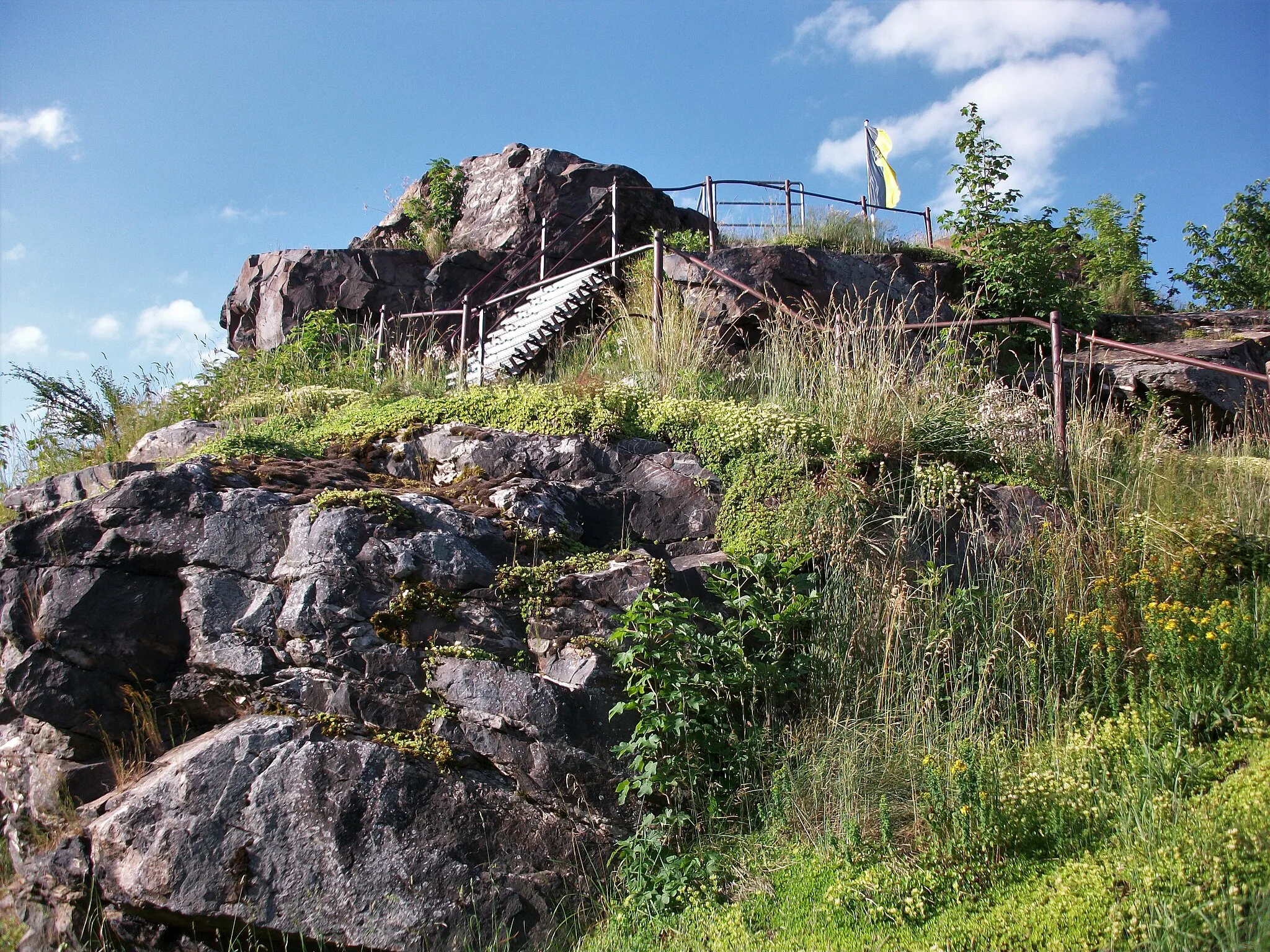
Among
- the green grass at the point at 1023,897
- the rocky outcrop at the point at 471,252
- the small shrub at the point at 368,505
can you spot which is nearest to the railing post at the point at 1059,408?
the green grass at the point at 1023,897

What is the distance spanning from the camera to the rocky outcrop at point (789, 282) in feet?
38.2

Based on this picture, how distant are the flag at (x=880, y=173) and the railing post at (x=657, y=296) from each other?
506 inches

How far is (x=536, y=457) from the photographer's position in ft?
21.9

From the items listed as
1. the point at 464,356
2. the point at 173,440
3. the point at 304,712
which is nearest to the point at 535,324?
the point at 464,356

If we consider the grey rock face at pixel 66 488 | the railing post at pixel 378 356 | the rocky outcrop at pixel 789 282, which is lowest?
the grey rock face at pixel 66 488

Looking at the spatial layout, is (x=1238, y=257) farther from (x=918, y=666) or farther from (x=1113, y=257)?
(x=918, y=666)

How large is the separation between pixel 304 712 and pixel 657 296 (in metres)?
5.41

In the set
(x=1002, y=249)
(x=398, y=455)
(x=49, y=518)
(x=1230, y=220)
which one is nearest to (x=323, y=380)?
(x=398, y=455)

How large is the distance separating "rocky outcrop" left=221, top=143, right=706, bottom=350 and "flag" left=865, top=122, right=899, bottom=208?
535cm

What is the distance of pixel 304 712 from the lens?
14.6 feet

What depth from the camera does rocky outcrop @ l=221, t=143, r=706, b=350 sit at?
15766 millimetres

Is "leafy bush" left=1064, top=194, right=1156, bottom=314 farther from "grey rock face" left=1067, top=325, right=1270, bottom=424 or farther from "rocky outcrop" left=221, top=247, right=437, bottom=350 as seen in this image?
"rocky outcrop" left=221, top=247, right=437, bottom=350

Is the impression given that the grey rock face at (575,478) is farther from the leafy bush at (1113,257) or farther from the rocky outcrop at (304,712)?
the leafy bush at (1113,257)

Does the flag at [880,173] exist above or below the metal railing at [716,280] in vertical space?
above
